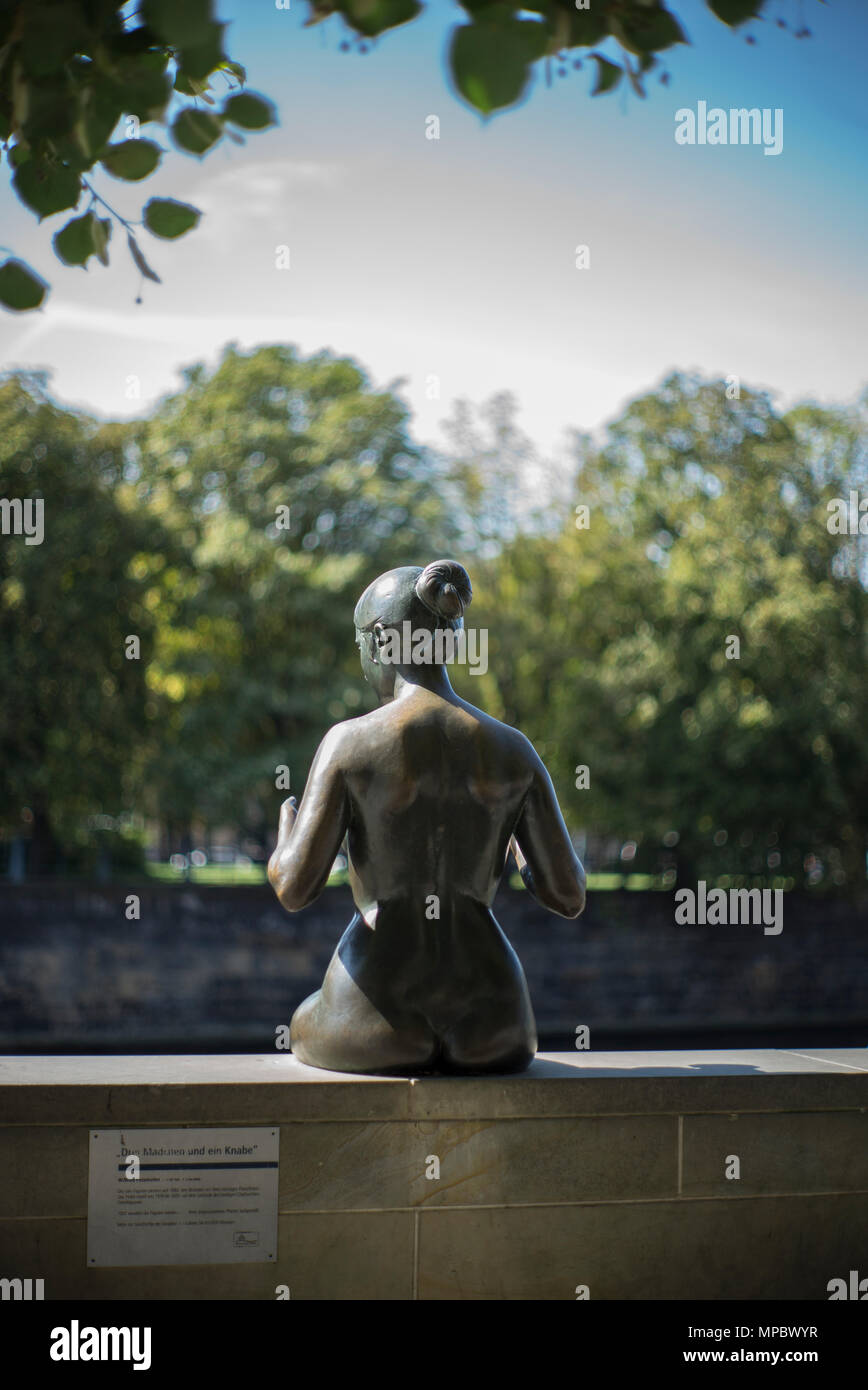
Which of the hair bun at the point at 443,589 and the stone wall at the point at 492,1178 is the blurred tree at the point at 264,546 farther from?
the stone wall at the point at 492,1178

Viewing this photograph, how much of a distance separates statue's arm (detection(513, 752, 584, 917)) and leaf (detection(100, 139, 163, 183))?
224 centimetres

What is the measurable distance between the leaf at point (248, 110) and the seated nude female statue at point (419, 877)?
1.65 meters

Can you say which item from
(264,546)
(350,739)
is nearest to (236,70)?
(350,739)

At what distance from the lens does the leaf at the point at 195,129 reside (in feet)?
11.6

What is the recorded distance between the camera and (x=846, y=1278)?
4715 millimetres

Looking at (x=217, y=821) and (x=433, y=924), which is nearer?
(x=433, y=924)

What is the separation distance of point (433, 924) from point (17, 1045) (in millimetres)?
19211

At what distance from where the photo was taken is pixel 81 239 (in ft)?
12.0

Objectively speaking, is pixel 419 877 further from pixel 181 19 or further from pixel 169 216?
pixel 181 19

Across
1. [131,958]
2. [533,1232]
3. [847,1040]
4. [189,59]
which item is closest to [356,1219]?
[533,1232]

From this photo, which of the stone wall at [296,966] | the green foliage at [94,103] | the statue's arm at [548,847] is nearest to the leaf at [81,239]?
the green foliage at [94,103]
